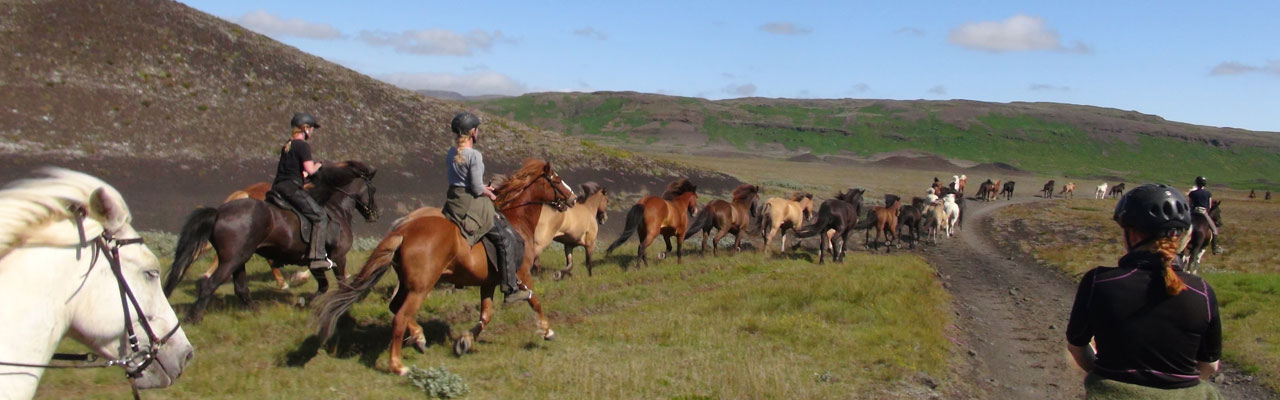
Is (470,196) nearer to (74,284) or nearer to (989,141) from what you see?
(74,284)

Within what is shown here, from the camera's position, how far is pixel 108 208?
3.17 metres

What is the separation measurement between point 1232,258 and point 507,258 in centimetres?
2476

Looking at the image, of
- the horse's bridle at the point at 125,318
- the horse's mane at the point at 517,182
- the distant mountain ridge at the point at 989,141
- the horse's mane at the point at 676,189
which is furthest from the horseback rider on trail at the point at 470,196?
the distant mountain ridge at the point at 989,141

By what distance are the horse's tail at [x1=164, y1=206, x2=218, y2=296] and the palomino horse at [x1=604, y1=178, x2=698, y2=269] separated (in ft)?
30.0

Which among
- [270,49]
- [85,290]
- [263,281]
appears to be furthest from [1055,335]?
[270,49]

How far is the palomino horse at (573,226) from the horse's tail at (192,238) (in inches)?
232

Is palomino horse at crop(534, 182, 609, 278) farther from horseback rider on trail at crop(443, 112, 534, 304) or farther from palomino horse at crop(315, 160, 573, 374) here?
horseback rider on trail at crop(443, 112, 534, 304)

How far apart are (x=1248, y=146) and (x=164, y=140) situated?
20597cm

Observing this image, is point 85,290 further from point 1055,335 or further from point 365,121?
point 365,121

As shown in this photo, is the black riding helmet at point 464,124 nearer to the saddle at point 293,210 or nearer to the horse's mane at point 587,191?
the saddle at point 293,210

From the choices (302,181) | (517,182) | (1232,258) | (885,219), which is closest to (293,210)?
(302,181)

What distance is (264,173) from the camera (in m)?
26.9

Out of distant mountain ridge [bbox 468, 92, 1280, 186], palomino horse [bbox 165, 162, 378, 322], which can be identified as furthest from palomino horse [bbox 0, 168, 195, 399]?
distant mountain ridge [bbox 468, 92, 1280, 186]

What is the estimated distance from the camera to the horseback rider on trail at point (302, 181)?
10.3 m
